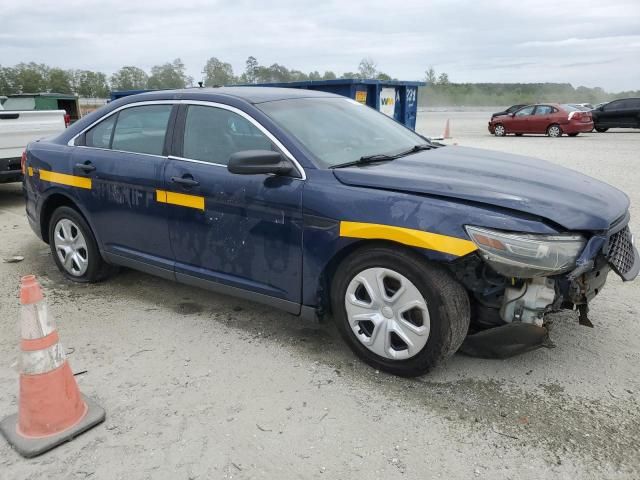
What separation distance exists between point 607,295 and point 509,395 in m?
1.89

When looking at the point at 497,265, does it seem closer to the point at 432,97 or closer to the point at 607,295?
the point at 607,295

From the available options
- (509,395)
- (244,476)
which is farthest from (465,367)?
(244,476)

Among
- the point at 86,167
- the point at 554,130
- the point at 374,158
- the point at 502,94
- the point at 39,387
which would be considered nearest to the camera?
the point at 39,387

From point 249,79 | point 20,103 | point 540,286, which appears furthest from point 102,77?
point 540,286

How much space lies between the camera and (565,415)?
281 centimetres

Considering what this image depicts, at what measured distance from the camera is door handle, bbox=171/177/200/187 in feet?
12.2

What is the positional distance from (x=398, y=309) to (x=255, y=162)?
3.87 feet

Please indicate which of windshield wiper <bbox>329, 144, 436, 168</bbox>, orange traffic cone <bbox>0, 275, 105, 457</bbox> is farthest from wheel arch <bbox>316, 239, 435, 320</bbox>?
orange traffic cone <bbox>0, 275, 105, 457</bbox>

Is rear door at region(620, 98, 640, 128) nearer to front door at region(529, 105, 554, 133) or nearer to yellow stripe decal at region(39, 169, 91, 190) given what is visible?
front door at region(529, 105, 554, 133)

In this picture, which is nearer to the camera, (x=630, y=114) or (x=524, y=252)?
(x=524, y=252)

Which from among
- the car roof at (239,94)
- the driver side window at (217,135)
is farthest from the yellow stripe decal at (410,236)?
the car roof at (239,94)

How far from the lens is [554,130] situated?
2048 cm

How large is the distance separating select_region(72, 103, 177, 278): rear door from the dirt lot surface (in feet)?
1.71

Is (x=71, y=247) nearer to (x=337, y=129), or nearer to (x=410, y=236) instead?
(x=337, y=129)
